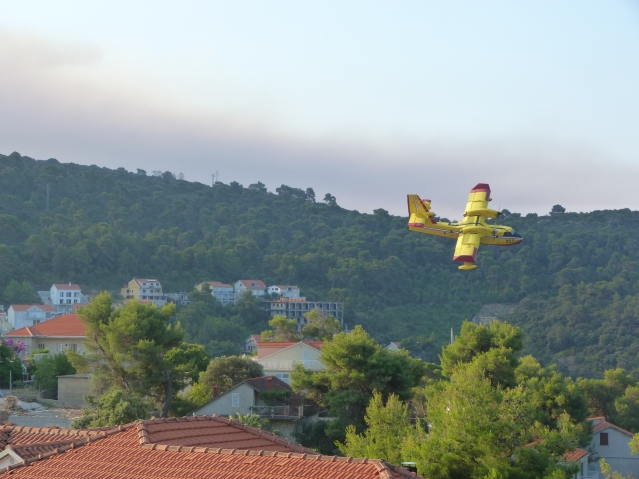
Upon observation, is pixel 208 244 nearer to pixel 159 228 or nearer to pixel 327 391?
pixel 159 228

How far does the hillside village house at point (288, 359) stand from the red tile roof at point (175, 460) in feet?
133

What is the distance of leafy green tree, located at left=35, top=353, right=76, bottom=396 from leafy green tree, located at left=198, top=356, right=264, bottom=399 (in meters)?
9.01

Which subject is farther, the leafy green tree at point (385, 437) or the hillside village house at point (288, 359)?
the hillside village house at point (288, 359)

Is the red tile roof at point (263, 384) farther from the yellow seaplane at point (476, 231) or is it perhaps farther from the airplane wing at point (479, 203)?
the airplane wing at point (479, 203)

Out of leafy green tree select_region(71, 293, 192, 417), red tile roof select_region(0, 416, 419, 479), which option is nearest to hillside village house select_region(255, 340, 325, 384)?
leafy green tree select_region(71, 293, 192, 417)

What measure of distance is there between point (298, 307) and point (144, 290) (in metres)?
21.6

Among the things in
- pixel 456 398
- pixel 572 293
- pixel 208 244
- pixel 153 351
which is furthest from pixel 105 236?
pixel 456 398

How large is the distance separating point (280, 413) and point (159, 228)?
126728 millimetres

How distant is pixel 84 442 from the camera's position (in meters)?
19.6

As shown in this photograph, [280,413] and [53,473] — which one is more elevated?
[53,473]

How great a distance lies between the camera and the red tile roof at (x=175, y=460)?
16.8 m

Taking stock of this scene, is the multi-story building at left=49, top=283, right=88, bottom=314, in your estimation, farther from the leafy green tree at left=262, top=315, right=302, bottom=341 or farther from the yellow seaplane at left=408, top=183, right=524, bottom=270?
the yellow seaplane at left=408, top=183, right=524, bottom=270

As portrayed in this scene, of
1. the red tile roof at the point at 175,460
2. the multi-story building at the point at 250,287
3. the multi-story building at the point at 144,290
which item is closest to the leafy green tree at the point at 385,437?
the red tile roof at the point at 175,460

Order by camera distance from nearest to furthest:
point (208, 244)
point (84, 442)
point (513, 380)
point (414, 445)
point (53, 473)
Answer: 1. point (53, 473)
2. point (84, 442)
3. point (414, 445)
4. point (513, 380)
5. point (208, 244)
